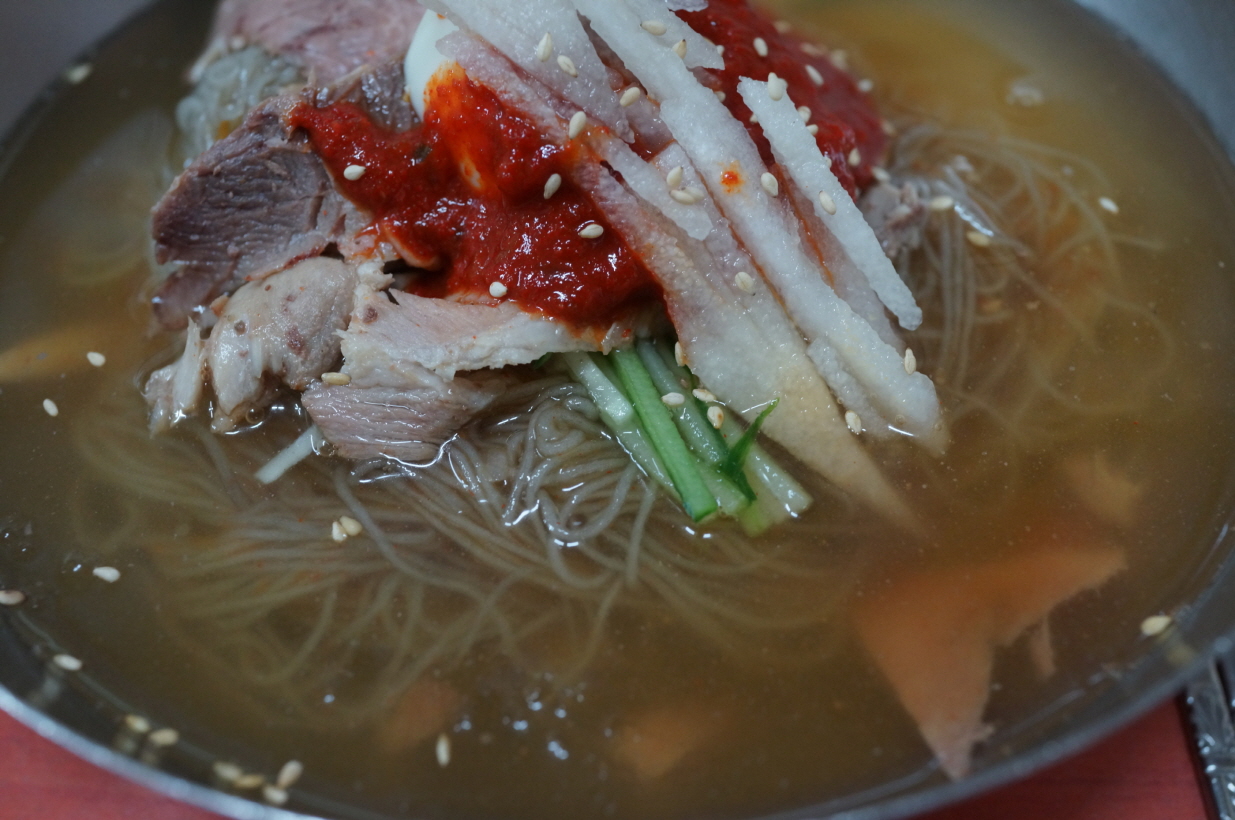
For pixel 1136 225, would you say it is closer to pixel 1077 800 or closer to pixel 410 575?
pixel 1077 800

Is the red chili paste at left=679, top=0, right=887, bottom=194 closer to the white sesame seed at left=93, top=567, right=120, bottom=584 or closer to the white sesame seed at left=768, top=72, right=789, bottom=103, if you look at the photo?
the white sesame seed at left=768, top=72, right=789, bottom=103

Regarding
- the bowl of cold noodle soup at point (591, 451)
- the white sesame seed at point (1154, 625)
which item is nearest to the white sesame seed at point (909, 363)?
the bowl of cold noodle soup at point (591, 451)

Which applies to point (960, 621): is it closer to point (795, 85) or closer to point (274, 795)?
point (274, 795)

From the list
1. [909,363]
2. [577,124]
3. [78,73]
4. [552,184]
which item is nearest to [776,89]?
[577,124]

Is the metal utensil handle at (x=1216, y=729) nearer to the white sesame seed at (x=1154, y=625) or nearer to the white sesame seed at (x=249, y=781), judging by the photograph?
the white sesame seed at (x=1154, y=625)

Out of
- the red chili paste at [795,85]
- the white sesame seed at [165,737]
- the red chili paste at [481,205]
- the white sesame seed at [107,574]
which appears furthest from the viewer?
the red chili paste at [795,85]

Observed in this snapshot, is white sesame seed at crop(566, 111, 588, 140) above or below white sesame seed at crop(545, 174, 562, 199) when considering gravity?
above

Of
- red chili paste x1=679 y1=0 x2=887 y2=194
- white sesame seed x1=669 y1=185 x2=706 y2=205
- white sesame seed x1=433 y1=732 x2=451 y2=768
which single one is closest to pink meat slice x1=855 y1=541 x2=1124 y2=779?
white sesame seed x1=433 y1=732 x2=451 y2=768
